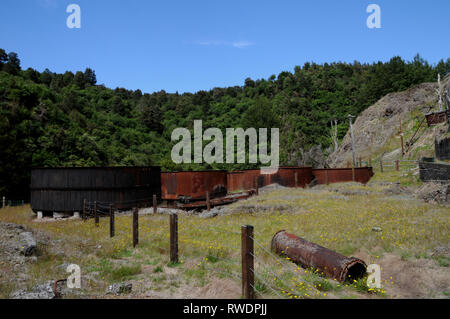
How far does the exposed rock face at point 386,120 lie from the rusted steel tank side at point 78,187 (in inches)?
1540

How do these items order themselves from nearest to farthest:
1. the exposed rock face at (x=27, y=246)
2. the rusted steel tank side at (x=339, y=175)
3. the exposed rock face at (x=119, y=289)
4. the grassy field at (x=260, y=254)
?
the exposed rock face at (x=119, y=289), the grassy field at (x=260, y=254), the exposed rock face at (x=27, y=246), the rusted steel tank side at (x=339, y=175)

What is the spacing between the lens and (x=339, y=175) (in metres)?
30.8

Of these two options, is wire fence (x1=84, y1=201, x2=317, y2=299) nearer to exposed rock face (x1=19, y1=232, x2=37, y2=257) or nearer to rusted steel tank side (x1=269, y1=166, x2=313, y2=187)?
exposed rock face (x1=19, y1=232, x2=37, y2=257)

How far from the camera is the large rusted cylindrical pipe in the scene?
6.94 m

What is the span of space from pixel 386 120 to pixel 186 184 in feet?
151

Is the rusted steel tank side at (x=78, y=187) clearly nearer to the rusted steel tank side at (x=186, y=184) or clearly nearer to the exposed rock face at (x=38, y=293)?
the rusted steel tank side at (x=186, y=184)

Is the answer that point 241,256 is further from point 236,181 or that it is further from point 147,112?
point 147,112

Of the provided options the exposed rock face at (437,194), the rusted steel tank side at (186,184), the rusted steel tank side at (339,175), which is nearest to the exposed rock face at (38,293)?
the rusted steel tank side at (186,184)

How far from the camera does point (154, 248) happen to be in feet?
31.5

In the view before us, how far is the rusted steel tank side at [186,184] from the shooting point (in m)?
21.0

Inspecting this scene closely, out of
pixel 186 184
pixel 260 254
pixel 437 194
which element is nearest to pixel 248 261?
pixel 260 254

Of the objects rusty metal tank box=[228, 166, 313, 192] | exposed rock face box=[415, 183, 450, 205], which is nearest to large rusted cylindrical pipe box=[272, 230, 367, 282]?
exposed rock face box=[415, 183, 450, 205]

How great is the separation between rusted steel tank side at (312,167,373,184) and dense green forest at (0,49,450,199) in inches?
997
